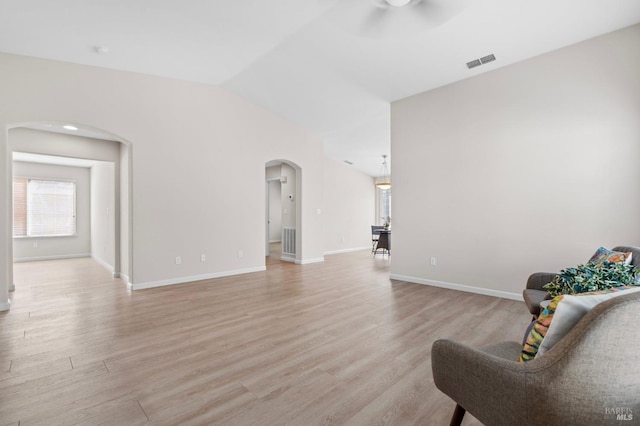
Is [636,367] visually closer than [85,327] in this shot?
Yes

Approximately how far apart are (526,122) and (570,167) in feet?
2.59

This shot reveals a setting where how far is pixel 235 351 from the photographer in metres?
2.54

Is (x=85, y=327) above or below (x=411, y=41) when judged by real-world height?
below

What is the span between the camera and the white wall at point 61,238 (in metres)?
7.50

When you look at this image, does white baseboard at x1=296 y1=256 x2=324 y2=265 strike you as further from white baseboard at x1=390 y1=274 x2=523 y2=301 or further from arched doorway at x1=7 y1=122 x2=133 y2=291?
arched doorway at x1=7 y1=122 x2=133 y2=291

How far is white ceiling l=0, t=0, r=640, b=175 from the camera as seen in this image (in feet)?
9.81

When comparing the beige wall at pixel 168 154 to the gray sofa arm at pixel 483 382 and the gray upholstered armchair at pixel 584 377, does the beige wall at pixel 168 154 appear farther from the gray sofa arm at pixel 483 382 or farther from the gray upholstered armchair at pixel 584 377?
the gray upholstered armchair at pixel 584 377

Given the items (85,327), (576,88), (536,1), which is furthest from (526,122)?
(85,327)

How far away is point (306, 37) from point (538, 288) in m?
3.84

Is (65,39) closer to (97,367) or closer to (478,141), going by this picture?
(97,367)

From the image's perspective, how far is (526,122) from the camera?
3.94m

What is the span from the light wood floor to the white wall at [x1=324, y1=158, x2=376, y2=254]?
468 centimetres

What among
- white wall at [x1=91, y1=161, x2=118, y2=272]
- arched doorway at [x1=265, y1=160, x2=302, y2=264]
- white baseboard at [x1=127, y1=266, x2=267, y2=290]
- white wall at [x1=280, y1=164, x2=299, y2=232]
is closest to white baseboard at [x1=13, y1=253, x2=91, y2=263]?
white wall at [x1=91, y1=161, x2=118, y2=272]

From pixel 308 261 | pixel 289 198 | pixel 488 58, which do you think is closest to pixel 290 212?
pixel 289 198
